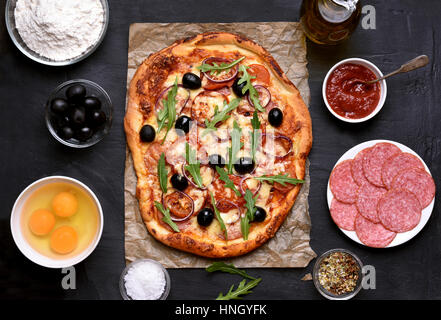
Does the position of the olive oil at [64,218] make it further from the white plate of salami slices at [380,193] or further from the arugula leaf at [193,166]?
the white plate of salami slices at [380,193]

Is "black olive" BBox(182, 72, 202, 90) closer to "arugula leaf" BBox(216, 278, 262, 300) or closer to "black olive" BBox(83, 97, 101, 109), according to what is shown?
"black olive" BBox(83, 97, 101, 109)

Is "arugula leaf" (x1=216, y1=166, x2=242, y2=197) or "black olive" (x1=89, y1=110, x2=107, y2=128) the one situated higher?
"black olive" (x1=89, y1=110, x2=107, y2=128)

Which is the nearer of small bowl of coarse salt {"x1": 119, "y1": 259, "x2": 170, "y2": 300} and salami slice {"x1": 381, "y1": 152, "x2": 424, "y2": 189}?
small bowl of coarse salt {"x1": 119, "y1": 259, "x2": 170, "y2": 300}

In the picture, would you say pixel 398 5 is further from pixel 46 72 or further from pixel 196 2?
pixel 46 72

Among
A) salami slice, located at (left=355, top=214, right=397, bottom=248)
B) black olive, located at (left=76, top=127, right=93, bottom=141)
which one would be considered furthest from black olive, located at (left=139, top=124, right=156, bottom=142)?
salami slice, located at (left=355, top=214, right=397, bottom=248)

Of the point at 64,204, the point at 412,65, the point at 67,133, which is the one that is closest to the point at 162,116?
the point at 67,133

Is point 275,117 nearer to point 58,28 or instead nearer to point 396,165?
point 396,165
